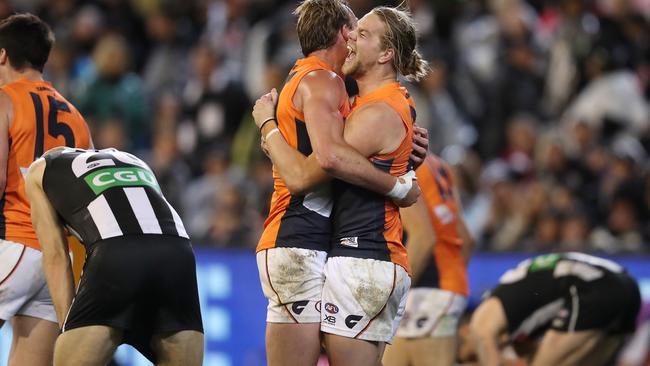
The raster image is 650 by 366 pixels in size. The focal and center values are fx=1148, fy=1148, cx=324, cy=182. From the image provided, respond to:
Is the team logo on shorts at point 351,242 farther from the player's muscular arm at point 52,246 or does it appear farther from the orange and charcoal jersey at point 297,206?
the player's muscular arm at point 52,246

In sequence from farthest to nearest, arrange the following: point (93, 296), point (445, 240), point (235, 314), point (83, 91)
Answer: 1. point (83, 91)
2. point (235, 314)
3. point (445, 240)
4. point (93, 296)

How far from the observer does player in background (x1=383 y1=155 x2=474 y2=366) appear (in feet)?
26.6

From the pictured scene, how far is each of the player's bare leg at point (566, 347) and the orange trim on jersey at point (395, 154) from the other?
2.92 meters

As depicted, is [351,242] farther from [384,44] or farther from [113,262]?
[113,262]

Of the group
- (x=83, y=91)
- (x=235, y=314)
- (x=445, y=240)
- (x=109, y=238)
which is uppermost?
(x=109, y=238)

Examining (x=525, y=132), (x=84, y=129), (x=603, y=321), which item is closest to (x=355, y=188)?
(x=84, y=129)

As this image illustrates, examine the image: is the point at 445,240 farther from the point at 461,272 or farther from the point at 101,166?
the point at 101,166

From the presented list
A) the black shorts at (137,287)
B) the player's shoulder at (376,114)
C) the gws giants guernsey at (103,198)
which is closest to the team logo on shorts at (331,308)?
the black shorts at (137,287)

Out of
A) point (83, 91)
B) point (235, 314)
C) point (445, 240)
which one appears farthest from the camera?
point (83, 91)

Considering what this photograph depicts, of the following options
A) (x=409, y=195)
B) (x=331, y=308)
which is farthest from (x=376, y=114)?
(x=331, y=308)

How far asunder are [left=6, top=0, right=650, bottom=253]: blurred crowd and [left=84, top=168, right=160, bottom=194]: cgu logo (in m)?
5.61

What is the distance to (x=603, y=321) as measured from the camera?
8641 mm

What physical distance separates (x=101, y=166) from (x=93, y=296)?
0.73 meters

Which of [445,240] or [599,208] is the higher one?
[445,240]
